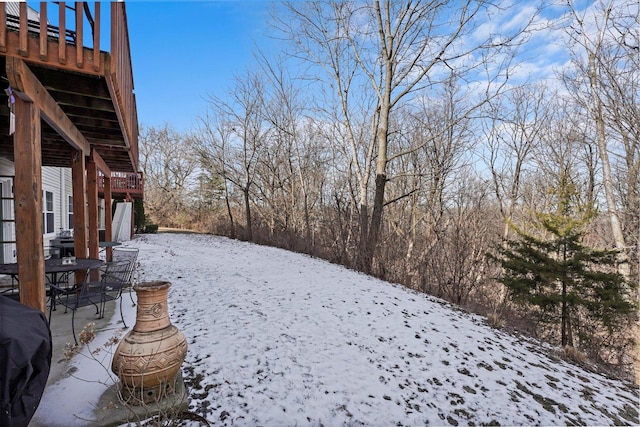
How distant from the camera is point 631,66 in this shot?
723 centimetres

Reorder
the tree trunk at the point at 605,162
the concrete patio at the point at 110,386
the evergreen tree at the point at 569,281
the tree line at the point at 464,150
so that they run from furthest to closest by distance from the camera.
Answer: the tree trunk at the point at 605,162, the tree line at the point at 464,150, the evergreen tree at the point at 569,281, the concrete patio at the point at 110,386

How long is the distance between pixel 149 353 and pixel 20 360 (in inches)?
34.4

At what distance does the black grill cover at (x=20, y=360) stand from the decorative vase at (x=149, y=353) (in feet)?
2.13

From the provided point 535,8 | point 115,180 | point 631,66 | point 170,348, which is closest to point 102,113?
point 170,348

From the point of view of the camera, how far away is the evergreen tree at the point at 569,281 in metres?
6.73

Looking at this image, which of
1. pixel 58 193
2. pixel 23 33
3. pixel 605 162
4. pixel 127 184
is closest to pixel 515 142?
pixel 605 162

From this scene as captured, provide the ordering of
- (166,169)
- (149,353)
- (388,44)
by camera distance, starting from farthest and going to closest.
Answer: (166,169), (388,44), (149,353)

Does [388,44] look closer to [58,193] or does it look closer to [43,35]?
[43,35]

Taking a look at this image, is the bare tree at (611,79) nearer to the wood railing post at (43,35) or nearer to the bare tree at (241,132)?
the wood railing post at (43,35)

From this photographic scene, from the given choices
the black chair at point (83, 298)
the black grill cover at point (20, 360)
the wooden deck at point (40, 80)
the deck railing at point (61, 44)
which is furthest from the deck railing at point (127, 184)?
the black grill cover at point (20, 360)

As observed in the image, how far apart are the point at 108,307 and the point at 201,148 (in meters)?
13.1

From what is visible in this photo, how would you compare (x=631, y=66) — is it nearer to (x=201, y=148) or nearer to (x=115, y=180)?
(x=201, y=148)

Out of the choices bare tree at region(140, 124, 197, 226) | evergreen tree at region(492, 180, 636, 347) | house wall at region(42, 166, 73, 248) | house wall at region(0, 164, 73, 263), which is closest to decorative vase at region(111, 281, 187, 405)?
house wall at region(0, 164, 73, 263)

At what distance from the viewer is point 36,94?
8.97 feet
